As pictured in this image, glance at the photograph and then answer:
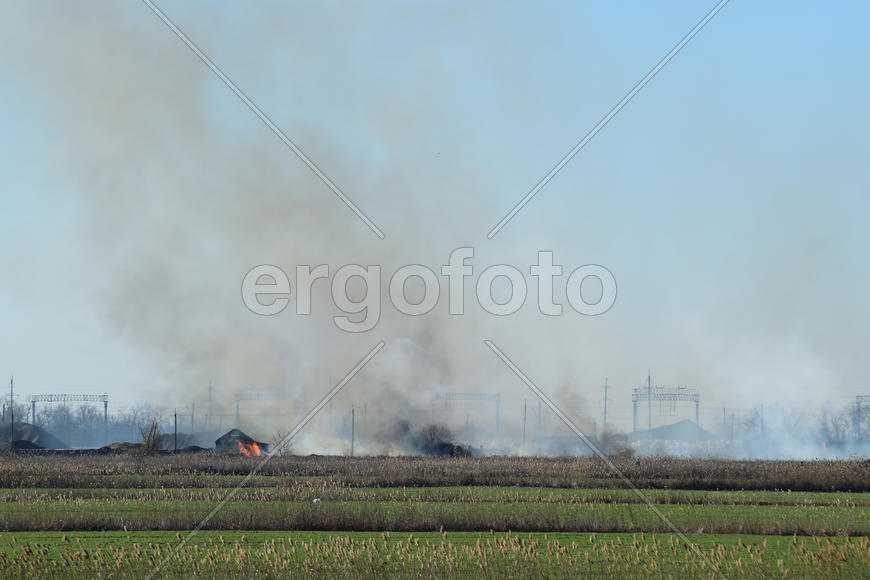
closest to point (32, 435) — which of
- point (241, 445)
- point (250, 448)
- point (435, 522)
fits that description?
point (241, 445)

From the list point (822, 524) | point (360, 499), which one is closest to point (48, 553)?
point (360, 499)

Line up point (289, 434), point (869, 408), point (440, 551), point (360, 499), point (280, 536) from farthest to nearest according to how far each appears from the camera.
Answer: point (869, 408)
point (289, 434)
point (360, 499)
point (280, 536)
point (440, 551)

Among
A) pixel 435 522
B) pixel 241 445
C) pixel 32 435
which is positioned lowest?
pixel 32 435

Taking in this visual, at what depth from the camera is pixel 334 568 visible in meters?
23.3

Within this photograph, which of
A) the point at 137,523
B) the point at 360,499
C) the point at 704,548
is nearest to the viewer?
the point at 704,548

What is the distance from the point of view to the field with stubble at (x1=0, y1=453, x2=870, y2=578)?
77.8 ft

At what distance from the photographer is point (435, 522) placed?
32.9 m

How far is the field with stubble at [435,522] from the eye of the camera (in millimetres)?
23719

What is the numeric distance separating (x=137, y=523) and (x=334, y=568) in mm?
11400

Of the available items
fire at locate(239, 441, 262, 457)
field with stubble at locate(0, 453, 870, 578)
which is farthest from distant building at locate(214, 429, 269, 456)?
field with stubble at locate(0, 453, 870, 578)

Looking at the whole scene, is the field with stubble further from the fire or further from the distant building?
the distant building

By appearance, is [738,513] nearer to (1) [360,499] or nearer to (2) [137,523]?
(1) [360,499]

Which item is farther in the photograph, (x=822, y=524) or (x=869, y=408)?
(x=869, y=408)

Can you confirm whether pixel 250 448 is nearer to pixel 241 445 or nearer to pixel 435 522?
pixel 241 445
